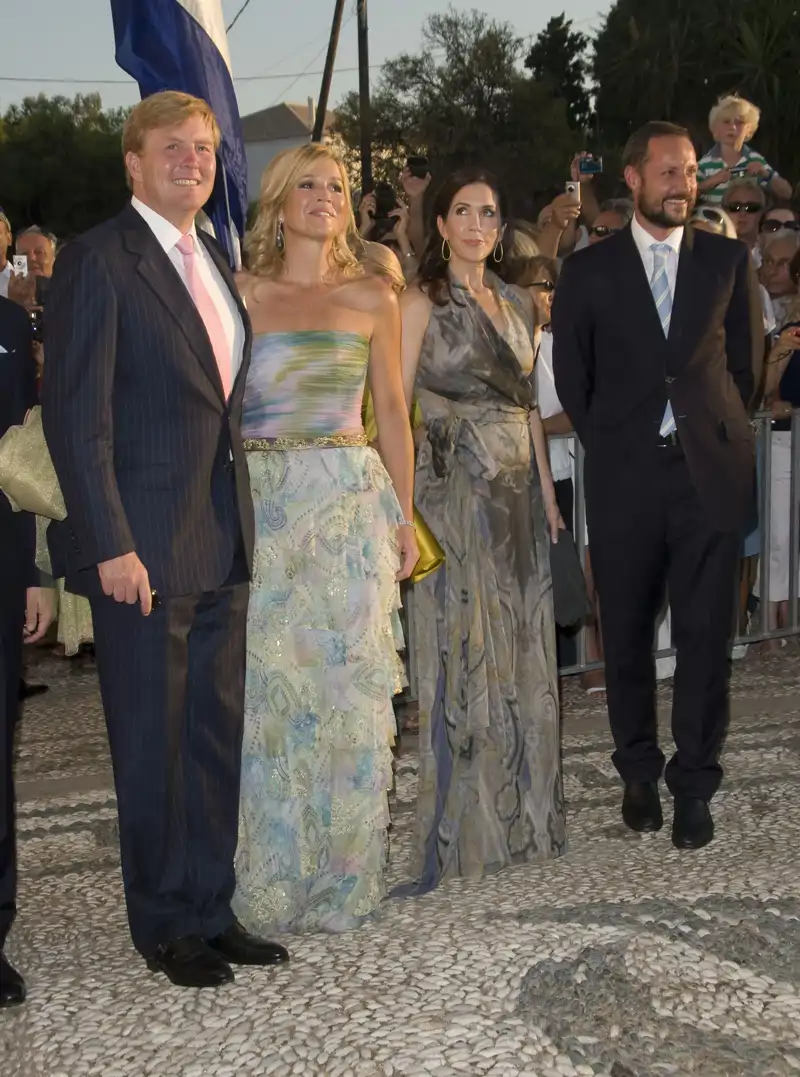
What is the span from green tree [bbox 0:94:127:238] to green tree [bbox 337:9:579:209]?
43.4 feet

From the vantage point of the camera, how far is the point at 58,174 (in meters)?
61.0

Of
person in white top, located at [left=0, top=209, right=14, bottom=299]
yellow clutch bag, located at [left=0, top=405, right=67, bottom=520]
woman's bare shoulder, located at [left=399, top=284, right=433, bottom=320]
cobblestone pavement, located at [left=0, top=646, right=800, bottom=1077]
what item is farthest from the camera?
person in white top, located at [left=0, top=209, right=14, bottom=299]

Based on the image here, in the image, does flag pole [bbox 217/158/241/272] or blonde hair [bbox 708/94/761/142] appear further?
blonde hair [bbox 708/94/761/142]

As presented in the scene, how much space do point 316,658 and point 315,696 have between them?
0.11 metres

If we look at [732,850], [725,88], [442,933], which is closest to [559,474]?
[732,850]

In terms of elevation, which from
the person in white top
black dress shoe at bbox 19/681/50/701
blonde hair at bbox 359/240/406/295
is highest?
the person in white top

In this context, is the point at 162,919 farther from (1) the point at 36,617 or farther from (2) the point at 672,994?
(2) the point at 672,994

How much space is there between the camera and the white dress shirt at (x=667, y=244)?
5.09 metres

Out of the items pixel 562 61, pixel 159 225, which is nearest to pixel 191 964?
pixel 159 225

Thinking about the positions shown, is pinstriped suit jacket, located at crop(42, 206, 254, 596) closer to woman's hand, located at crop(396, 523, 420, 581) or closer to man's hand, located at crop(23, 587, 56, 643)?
man's hand, located at crop(23, 587, 56, 643)

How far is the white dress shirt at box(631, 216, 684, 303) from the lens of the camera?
5.09 m

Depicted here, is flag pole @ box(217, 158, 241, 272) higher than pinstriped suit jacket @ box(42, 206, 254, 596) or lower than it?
higher

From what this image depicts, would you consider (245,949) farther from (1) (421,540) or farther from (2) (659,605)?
(2) (659,605)

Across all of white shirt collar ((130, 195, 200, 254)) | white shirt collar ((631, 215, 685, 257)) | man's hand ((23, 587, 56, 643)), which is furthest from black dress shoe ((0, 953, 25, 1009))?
white shirt collar ((631, 215, 685, 257))
